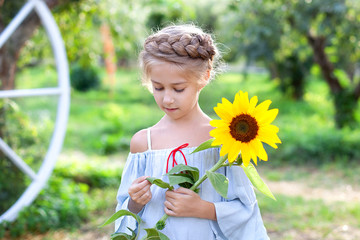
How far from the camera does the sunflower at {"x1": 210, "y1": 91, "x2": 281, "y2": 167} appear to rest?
130 centimetres

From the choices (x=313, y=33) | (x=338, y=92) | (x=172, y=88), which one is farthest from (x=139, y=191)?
(x=338, y=92)

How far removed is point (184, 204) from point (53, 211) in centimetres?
271

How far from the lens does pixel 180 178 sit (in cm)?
134

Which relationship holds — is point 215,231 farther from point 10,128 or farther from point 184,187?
point 10,128

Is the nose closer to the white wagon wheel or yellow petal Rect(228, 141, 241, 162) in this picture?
yellow petal Rect(228, 141, 241, 162)

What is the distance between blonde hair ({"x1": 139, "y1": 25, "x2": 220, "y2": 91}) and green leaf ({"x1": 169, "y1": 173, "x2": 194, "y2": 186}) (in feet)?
1.03

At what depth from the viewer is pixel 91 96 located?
13.6m

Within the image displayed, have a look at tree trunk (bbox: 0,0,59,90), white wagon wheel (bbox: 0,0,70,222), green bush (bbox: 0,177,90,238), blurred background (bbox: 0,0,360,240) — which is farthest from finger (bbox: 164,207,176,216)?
tree trunk (bbox: 0,0,59,90)

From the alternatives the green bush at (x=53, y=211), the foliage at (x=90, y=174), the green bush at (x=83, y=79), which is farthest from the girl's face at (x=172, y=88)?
the green bush at (x=83, y=79)

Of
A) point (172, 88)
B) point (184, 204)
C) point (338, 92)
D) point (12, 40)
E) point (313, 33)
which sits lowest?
point (184, 204)

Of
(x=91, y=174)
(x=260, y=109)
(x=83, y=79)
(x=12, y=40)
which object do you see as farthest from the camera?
(x=83, y=79)

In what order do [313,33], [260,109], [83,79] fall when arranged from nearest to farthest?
[260,109]
[313,33]
[83,79]

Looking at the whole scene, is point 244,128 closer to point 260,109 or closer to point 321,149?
point 260,109

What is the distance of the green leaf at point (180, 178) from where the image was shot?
131 centimetres
